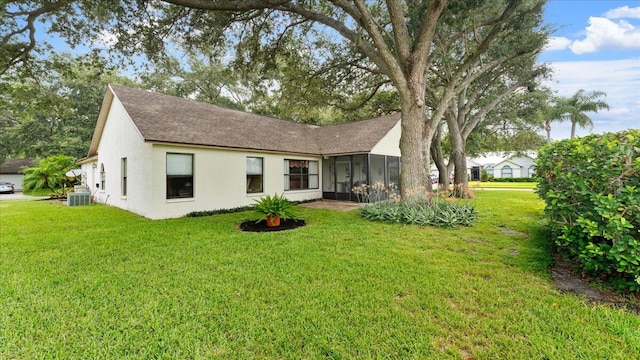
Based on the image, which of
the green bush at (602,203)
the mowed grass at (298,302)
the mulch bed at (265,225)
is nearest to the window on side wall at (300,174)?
the mulch bed at (265,225)

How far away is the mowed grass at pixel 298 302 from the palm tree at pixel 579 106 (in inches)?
1149

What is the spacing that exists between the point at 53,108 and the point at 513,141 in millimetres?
28058

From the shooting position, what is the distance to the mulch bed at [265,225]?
25.0 feet

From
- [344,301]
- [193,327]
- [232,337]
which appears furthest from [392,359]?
[193,327]

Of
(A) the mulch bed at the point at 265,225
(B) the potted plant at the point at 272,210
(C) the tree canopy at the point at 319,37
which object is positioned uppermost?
(C) the tree canopy at the point at 319,37

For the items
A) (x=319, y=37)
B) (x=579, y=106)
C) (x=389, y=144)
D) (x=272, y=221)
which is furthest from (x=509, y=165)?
(x=272, y=221)

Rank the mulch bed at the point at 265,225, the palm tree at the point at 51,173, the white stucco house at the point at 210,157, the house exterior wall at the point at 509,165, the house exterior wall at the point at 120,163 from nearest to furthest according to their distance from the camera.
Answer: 1. the mulch bed at the point at 265,225
2. the house exterior wall at the point at 120,163
3. the white stucco house at the point at 210,157
4. the palm tree at the point at 51,173
5. the house exterior wall at the point at 509,165

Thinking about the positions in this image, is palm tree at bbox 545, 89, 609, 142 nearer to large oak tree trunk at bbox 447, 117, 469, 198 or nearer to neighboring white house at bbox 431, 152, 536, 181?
neighboring white house at bbox 431, 152, 536, 181

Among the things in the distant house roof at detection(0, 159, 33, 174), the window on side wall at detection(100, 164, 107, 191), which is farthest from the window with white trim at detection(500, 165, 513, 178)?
the distant house roof at detection(0, 159, 33, 174)

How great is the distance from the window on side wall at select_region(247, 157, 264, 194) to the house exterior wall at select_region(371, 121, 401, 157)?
558cm

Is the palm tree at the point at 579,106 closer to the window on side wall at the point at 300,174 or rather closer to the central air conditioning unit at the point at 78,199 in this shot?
the window on side wall at the point at 300,174

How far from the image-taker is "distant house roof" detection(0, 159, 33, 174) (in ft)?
103

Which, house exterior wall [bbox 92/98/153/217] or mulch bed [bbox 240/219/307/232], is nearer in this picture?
mulch bed [bbox 240/219/307/232]

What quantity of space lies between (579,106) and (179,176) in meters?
36.1
